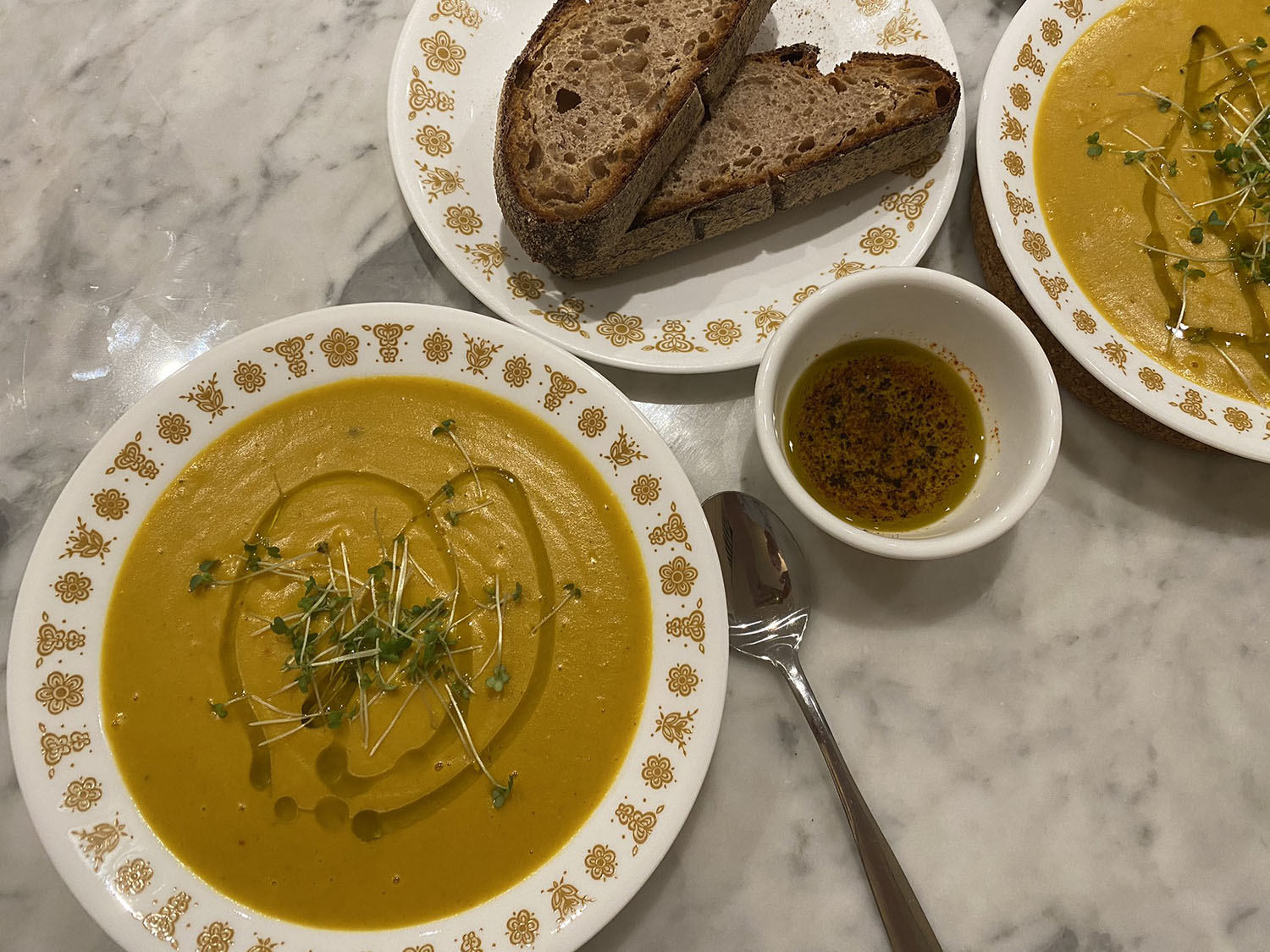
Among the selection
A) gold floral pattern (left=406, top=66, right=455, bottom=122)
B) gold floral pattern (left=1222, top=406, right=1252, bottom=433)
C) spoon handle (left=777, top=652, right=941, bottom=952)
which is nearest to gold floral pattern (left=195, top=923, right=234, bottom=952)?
spoon handle (left=777, top=652, right=941, bottom=952)

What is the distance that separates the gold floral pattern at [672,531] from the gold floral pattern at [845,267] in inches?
26.5

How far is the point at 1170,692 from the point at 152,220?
2.54 metres

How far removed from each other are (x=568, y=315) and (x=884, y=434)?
2.31ft

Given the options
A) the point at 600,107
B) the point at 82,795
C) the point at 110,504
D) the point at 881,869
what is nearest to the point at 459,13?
the point at 600,107

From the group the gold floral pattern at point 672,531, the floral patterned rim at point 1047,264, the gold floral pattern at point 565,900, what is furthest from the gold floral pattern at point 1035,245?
the gold floral pattern at point 565,900

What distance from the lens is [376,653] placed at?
1.44 m

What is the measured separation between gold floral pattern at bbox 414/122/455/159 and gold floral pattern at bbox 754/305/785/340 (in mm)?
762

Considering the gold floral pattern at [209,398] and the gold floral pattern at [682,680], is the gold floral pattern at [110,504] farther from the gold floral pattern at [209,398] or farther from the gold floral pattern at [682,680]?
the gold floral pattern at [682,680]

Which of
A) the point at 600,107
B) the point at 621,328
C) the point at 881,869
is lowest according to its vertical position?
the point at 881,869

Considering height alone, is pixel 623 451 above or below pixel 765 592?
above

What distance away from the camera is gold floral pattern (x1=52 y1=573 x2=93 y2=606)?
1441 millimetres

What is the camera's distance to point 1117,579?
1.82 metres

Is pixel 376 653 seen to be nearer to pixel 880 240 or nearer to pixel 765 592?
pixel 765 592

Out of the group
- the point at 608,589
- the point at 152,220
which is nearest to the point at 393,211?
the point at 152,220
